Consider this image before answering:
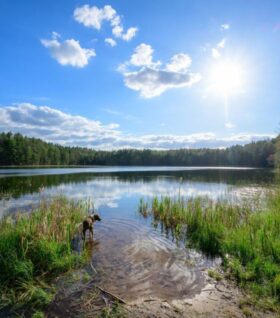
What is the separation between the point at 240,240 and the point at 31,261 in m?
5.81

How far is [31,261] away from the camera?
5.99 meters

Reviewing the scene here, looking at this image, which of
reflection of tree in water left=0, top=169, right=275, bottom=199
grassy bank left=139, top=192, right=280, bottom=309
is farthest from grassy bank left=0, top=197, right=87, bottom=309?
reflection of tree in water left=0, top=169, right=275, bottom=199

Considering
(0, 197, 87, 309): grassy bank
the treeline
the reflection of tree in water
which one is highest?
the treeline

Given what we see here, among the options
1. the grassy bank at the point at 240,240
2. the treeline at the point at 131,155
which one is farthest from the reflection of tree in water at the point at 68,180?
the treeline at the point at 131,155

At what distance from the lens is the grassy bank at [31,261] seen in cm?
486

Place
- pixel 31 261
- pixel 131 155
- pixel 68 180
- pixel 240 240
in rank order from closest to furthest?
1. pixel 31 261
2. pixel 240 240
3. pixel 68 180
4. pixel 131 155

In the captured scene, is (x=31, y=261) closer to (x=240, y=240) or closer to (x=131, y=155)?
(x=240, y=240)

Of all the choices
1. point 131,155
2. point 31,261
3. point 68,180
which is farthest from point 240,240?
point 131,155

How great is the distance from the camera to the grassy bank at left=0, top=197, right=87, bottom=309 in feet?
15.9

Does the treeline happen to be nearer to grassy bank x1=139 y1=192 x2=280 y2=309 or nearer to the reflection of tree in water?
the reflection of tree in water

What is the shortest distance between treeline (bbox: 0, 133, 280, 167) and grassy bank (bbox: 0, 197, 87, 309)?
70.9 m

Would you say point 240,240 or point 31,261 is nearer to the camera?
point 31,261

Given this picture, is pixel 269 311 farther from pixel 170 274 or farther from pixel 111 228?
pixel 111 228

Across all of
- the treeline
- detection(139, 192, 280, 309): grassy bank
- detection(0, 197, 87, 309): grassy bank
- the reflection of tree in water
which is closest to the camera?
detection(0, 197, 87, 309): grassy bank
